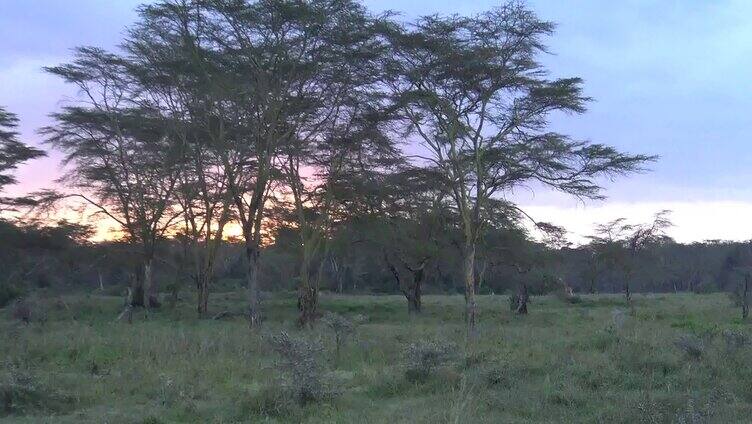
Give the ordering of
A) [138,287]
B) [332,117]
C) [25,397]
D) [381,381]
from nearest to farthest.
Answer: [25,397], [381,381], [332,117], [138,287]

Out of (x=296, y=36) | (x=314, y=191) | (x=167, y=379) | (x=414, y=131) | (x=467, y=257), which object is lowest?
(x=167, y=379)

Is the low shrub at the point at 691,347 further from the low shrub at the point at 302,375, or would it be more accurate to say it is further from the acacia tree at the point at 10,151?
the acacia tree at the point at 10,151

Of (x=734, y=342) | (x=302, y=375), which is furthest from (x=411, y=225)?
(x=302, y=375)

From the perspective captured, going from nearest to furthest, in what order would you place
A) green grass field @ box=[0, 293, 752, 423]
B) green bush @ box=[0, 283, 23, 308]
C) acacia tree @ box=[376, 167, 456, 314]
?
green grass field @ box=[0, 293, 752, 423] < acacia tree @ box=[376, 167, 456, 314] < green bush @ box=[0, 283, 23, 308]

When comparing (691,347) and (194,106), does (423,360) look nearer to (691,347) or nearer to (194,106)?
(691,347)

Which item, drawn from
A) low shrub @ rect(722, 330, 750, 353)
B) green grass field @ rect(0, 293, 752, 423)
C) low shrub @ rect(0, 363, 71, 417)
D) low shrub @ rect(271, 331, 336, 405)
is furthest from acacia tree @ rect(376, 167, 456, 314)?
low shrub @ rect(0, 363, 71, 417)

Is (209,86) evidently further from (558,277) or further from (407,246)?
(558,277)

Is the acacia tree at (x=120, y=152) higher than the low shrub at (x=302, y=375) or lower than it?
higher

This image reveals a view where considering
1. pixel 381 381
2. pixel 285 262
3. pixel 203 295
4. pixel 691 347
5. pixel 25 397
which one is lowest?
pixel 25 397

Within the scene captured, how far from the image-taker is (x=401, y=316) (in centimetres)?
2789

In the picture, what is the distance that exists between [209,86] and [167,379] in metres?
11.9

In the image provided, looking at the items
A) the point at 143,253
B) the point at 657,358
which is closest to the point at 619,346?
the point at 657,358

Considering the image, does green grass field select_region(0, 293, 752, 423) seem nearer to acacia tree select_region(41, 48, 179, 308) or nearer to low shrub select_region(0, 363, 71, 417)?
low shrub select_region(0, 363, 71, 417)

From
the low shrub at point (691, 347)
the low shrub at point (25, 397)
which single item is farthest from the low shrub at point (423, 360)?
the low shrub at point (25, 397)
